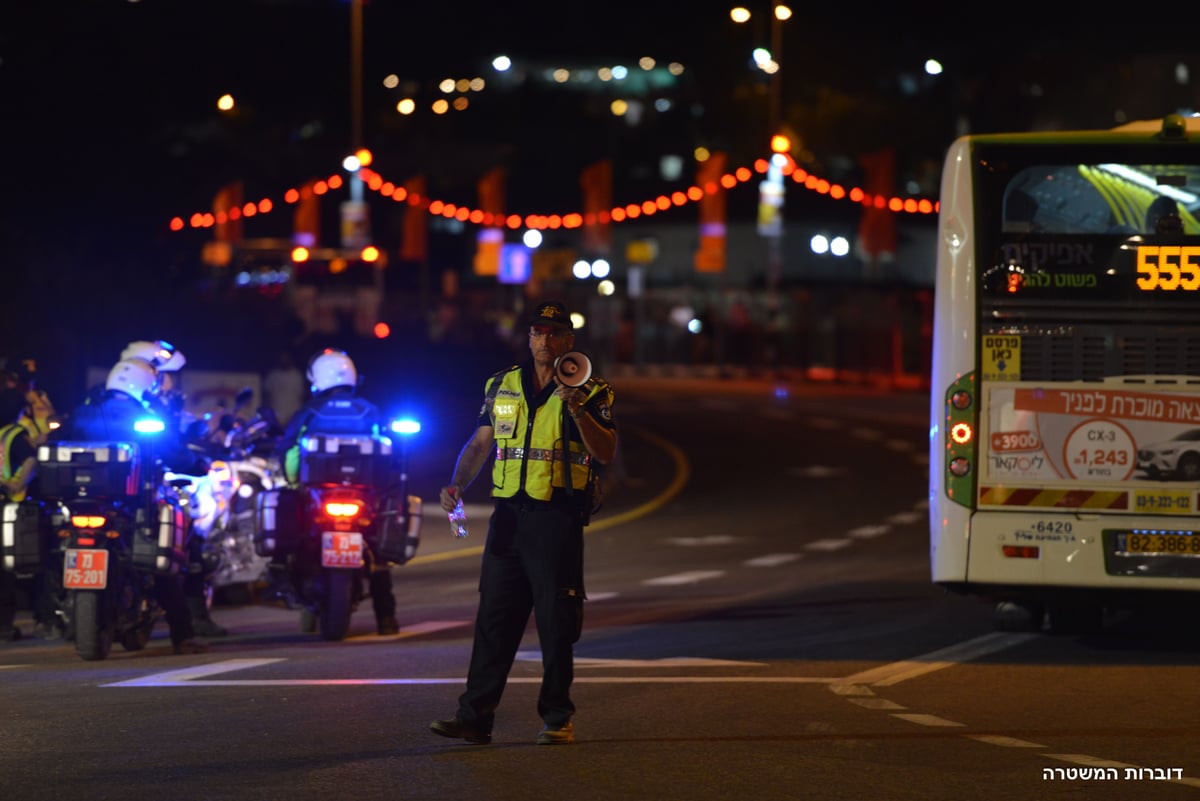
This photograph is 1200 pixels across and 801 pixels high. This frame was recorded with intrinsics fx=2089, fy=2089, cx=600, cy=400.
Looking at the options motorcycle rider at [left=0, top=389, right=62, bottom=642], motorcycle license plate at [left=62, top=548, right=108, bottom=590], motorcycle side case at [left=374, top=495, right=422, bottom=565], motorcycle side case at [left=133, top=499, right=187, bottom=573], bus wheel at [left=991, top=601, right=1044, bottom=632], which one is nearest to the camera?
motorcycle license plate at [left=62, top=548, right=108, bottom=590]

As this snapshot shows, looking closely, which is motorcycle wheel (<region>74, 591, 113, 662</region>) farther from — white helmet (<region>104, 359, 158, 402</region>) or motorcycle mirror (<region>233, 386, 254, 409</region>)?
motorcycle mirror (<region>233, 386, 254, 409</region>)

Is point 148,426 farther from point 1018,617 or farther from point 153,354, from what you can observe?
point 1018,617

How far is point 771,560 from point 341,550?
7514mm

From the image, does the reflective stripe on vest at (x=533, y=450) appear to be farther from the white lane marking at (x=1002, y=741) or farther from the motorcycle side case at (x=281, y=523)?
the motorcycle side case at (x=281, y=523)

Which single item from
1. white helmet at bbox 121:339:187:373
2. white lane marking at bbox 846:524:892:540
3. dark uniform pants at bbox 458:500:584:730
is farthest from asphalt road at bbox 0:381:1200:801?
white lane marking at bbox 846:524:892:540

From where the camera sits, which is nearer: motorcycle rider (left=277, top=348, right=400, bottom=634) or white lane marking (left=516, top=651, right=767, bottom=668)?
white lane marking (left=516, top=651, right=767, bottom=668)

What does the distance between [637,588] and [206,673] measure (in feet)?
19.7

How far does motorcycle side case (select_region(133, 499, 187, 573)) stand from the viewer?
40.3ft

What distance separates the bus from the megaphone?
12.8 ft

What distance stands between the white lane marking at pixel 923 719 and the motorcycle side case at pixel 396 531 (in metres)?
4.32

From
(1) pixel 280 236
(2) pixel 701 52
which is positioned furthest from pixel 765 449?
(2) pixel 701 52

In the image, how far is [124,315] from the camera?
101 feet

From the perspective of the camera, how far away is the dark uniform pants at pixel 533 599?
8.81m

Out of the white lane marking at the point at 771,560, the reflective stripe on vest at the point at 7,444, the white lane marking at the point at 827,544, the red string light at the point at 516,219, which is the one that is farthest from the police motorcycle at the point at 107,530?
the red string light at the point at 516,219
